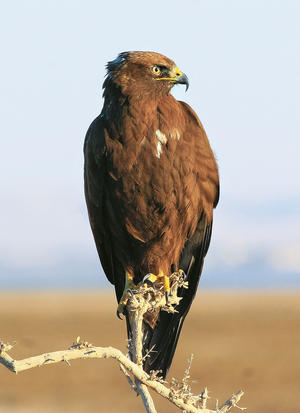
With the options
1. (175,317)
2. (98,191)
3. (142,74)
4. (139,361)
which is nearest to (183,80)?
(142,74)

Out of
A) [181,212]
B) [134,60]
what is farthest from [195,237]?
[134,60]

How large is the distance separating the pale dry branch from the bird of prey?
1.80ft

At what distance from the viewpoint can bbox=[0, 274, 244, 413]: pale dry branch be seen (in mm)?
4379

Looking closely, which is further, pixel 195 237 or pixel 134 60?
pixel 195 237

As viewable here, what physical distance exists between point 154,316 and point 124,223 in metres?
0.86

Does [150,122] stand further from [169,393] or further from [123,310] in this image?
[169,393]

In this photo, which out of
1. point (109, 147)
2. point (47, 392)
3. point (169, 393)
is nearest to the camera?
point (169, 393)

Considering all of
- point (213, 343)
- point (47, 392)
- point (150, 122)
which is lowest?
point (150, 122)

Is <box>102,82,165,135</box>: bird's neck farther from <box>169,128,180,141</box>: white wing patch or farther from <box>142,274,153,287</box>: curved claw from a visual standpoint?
<box>142,274,153,287</box>: curved claw

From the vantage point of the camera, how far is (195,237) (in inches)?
270

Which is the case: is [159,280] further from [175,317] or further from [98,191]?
[98,191]

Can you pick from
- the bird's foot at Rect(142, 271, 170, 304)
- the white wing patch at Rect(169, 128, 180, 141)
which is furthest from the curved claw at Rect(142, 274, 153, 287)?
the white wing patch at Rect(169, 128, 180, 141)

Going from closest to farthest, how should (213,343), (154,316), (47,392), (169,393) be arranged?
(169,393), (154,316), (47,392), (213,343)

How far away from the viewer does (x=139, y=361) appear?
219 inches
